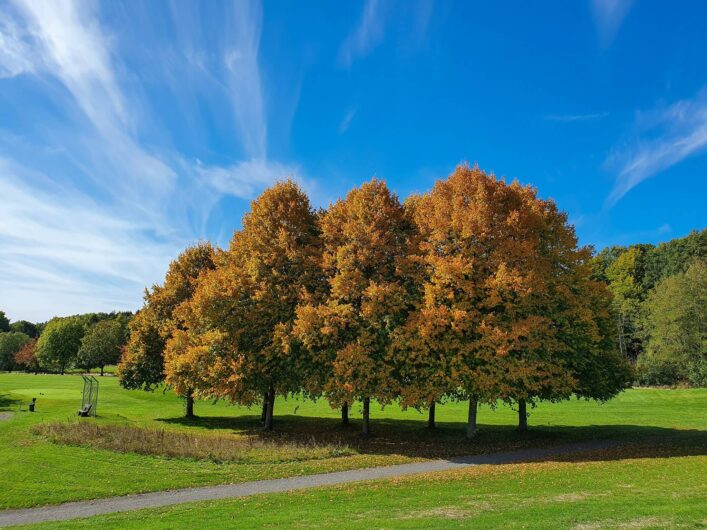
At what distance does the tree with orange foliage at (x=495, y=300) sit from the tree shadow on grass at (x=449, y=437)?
273 centimetres

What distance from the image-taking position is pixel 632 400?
5106 cm

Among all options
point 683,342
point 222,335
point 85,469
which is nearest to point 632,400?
point 683,342

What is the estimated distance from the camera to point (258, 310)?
1160 inches

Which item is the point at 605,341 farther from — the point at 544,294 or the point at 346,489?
the point at 346,489

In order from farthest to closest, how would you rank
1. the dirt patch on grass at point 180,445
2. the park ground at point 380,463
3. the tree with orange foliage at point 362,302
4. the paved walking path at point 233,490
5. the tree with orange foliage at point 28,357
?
the tree with orange foliage at point 28,357 < the tree with orange foliage at point 362,302 < the dirt patch on grass at point 180,445 < the paved walking path at point 233,490 < the park ground at point 380,463

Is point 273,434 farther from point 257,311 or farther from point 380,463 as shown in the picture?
point 380,463

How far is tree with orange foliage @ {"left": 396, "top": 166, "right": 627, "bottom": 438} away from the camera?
2450 cm

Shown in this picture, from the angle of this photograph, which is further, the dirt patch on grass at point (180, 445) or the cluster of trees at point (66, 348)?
the cluster of trees at point (66, 348)

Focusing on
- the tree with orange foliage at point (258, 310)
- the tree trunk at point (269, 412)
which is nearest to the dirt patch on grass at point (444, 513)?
the tree with orange foliage at point (258, 310)

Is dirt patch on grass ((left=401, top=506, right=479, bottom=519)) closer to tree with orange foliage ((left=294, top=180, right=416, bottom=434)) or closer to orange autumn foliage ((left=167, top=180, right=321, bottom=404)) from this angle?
tree with orange foliage ((left=294, top=180, right=416, bottom=434))

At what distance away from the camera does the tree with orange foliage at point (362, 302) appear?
2584cm

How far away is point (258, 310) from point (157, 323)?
16819 millimetres

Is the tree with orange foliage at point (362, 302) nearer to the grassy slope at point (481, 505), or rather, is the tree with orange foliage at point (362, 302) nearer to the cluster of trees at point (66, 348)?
the grassy slope at point (481, 505)

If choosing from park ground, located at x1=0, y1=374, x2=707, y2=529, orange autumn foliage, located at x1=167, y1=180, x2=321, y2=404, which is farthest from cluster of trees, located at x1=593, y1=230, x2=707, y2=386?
orange autumn foliage, located at x1=167, y1=180, x2=321, y2=404
